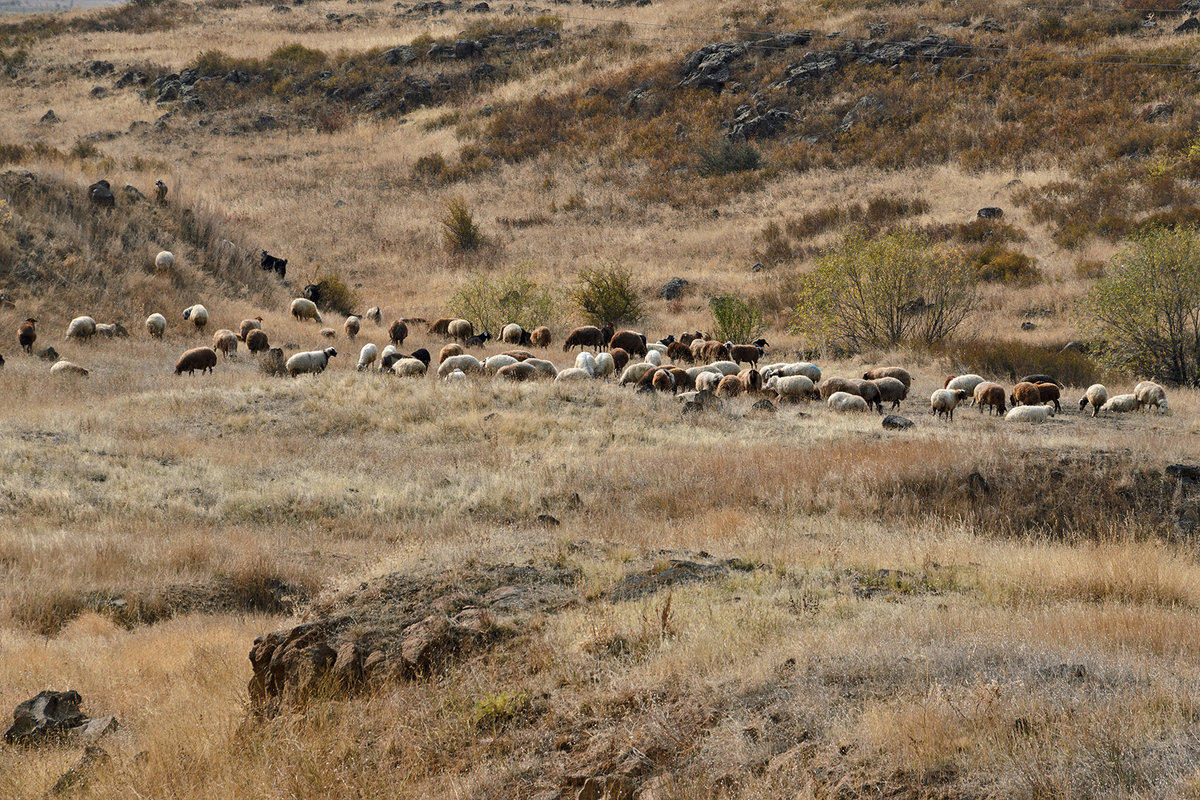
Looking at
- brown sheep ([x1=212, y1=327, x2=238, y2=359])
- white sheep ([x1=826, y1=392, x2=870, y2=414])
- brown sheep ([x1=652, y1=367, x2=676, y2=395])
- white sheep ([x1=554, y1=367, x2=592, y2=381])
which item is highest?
brown sheep ([x1=212, y1=327, x2=238, y2=359])

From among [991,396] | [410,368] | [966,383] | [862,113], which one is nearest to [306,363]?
[410,368]

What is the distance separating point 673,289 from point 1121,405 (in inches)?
794

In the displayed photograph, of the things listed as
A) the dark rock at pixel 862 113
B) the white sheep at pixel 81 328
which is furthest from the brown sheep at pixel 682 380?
the dark rock at pixel 862 113

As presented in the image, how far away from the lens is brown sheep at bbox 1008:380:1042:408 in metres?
18.3

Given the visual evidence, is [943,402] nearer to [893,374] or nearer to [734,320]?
[893,374]

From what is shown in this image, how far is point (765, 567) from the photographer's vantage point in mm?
8531

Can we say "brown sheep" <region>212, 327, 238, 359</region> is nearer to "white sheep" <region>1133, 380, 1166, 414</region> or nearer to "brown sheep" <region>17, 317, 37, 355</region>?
"brown sheep" <region>17, 317, 37, 355</region>

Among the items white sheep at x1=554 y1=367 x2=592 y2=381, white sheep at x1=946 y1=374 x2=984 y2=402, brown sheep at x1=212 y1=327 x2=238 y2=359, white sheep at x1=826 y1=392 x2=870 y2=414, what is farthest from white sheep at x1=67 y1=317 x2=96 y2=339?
white sheep at x1=946 y1=374 x2=984 y2=402

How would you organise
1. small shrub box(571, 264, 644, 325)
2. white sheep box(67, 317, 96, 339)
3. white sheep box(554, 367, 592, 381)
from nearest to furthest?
white sheep box(554, 367, 592, 381) → white sheep box(67, 317, 96, 339) → small shrub box(571, 264, 644, 325)

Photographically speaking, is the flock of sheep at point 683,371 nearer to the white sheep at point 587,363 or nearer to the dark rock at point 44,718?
the white sheep at point 587,363

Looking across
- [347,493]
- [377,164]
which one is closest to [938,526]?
[347,493]

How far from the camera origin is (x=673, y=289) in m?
35.9

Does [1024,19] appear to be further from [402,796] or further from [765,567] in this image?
[402,796]

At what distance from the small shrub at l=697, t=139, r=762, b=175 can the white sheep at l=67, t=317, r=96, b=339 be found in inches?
1357
